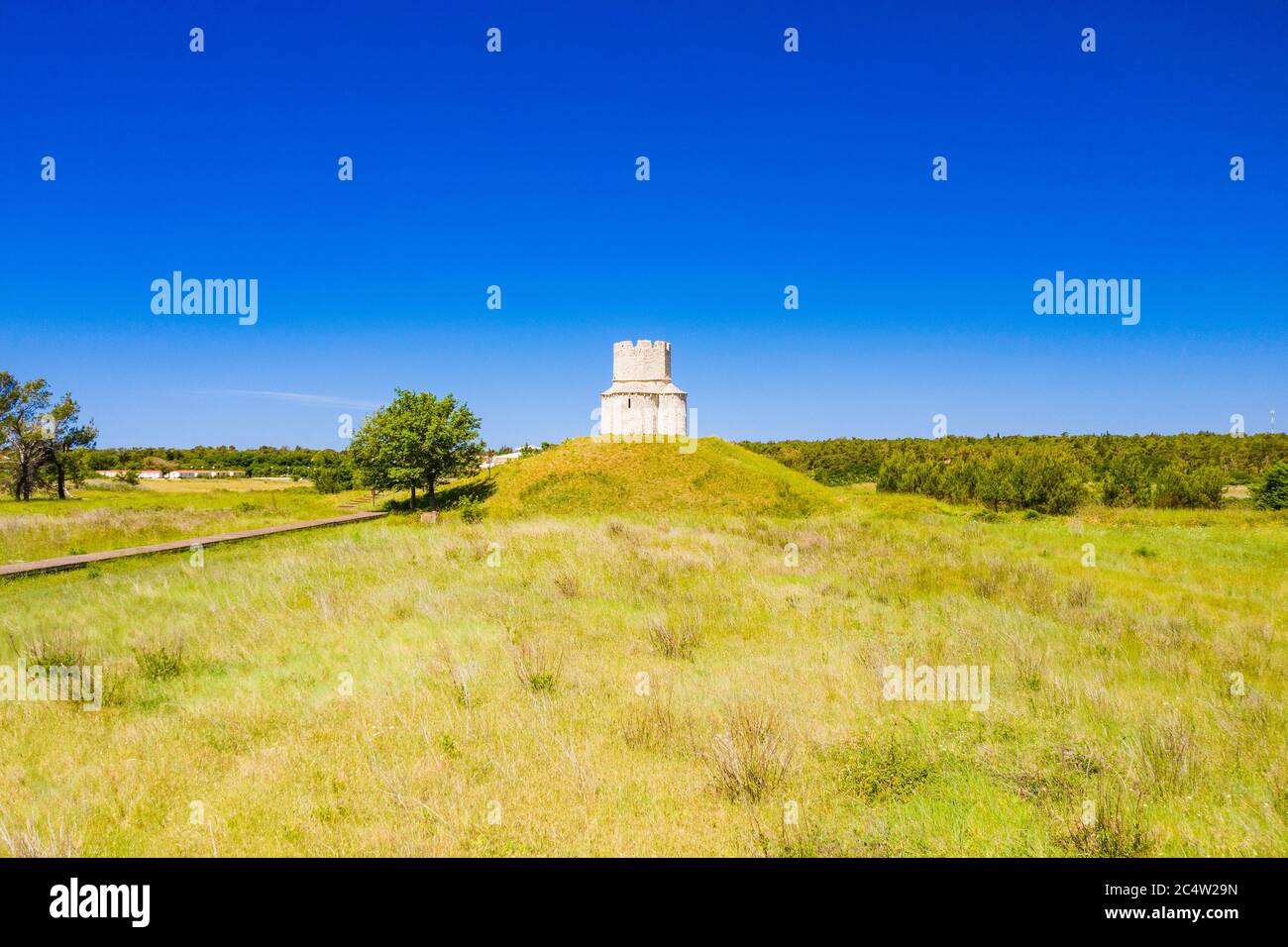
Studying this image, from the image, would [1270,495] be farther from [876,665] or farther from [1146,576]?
[876,665]

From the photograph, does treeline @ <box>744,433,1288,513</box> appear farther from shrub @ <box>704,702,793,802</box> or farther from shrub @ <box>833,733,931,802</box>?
shrub @ <box>704,702,793,802</box>

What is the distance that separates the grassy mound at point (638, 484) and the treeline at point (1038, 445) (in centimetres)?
3913

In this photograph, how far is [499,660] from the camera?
7938 millimetres

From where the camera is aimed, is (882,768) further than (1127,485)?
No

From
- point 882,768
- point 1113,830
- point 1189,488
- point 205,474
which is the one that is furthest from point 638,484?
point 205,474

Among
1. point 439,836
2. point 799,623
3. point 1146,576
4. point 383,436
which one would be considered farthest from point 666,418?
point 439,836

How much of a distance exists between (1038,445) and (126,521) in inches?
4209

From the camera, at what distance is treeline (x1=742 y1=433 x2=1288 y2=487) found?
79.1 meters

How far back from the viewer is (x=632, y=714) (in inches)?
244

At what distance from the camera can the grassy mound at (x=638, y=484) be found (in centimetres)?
3475

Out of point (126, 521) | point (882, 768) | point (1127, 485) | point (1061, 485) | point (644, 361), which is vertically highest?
point (644, 361)

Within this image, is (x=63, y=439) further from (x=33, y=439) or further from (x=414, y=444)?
(x=414, y=444)

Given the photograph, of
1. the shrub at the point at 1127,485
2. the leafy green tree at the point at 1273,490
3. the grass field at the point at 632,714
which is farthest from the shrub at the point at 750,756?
the shrub at the point at 1127,485
